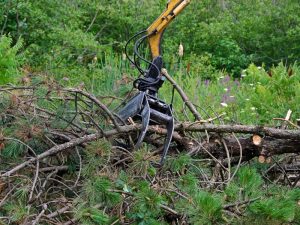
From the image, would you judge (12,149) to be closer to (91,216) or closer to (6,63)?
(91,216)

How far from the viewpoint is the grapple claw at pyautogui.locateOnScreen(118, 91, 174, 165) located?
389 centimetres

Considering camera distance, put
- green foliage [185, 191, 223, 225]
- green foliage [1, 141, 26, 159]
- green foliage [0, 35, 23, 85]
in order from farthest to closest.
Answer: green foliage [0, 35, 23, 85], green foliage [1, 141, 26, 159], green foliage [185, 191, 223, 225]

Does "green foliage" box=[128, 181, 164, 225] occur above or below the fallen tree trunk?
above

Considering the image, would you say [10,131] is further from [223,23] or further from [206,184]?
[223,23]

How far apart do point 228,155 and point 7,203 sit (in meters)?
1.29

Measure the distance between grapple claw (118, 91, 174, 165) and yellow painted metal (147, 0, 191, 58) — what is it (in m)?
0.34

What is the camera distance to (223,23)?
1275 centimetres

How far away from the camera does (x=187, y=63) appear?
1073 centimetres

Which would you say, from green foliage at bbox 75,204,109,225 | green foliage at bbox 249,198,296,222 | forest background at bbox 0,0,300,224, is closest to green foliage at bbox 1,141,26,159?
forest background at bbox 0,0,300,224

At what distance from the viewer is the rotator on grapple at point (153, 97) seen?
3912 mm

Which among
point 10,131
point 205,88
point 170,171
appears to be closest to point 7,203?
point 10,131

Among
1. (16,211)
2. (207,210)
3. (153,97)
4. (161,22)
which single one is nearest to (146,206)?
(207,210)

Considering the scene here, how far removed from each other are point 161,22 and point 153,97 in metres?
0.46

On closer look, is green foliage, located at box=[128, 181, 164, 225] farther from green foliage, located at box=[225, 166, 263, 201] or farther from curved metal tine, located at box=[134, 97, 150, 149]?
curved metal tine, located at box=[134, 97, 150, 149]
